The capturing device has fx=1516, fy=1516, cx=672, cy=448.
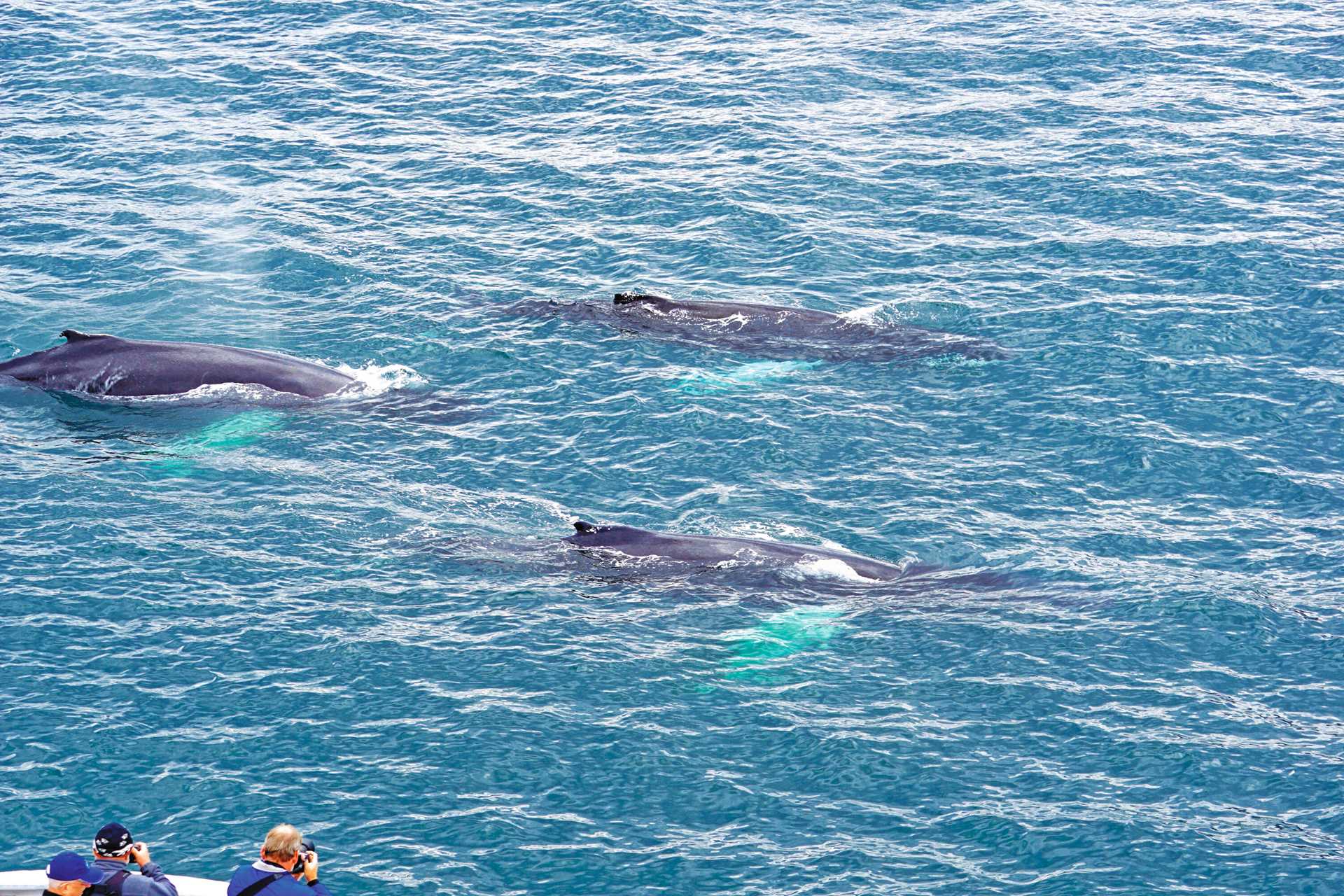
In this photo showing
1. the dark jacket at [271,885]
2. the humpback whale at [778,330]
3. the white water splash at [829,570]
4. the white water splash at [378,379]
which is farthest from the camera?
the humpback whale at [778,330]

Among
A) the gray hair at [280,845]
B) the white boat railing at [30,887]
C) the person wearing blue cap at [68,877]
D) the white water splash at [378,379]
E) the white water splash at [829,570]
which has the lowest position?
the white water splash at [829,570]

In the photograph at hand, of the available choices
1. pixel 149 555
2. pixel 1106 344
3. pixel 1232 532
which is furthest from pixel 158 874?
pixel 1106 344

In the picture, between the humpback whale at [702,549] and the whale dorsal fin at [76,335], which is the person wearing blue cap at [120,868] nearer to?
the humpback whale at [702,549]

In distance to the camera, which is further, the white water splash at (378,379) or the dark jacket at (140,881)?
the white water splash at (378,379)

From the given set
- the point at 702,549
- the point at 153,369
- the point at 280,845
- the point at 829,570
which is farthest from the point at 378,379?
the point at 280,845

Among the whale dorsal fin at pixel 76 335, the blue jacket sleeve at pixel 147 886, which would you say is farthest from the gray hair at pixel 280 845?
the whale dorsal fin at pixel 76 335

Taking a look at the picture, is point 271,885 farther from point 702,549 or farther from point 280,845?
point 702,549

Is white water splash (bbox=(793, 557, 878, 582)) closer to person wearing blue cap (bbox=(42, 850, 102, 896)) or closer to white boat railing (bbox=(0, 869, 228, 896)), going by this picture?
white boat railing (bbox=(0, 869, 228, 896))

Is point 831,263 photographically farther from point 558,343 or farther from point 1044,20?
point 1044,20
